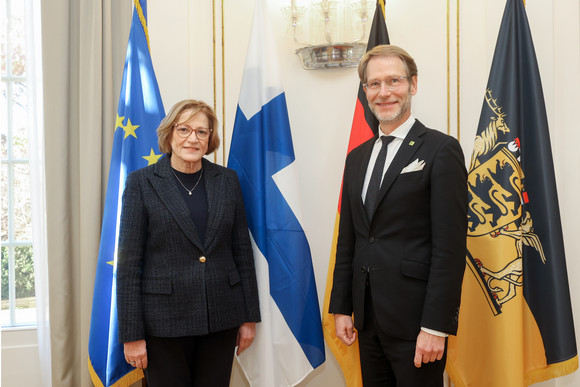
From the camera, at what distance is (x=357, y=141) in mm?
2312

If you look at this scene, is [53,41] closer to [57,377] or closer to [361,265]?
[57,377]

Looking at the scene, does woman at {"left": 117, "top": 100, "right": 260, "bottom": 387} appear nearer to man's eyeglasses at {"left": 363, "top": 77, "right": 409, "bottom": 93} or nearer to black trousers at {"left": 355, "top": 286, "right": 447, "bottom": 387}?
black trousers at {"left": 355, "top": 286, "right": 447, "bottom": 387}

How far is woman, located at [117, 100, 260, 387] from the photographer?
175 centimetres

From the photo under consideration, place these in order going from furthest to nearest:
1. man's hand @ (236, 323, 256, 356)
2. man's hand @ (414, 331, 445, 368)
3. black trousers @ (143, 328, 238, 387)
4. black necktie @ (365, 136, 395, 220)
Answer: man's hand @ (236, 323, 256, 356) < black trousers @ (143, 328, 238, 387) < black necktie @ (365, 136, 395, 220) < man's hand @ (414, 331, 445, 368)

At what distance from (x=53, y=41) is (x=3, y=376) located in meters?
1.82

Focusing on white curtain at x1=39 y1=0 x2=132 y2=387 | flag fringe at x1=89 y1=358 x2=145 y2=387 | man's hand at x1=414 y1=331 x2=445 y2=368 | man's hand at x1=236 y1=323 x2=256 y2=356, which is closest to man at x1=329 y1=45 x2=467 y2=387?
man's hand at x1=414 y1=331 x2=445 y2=368

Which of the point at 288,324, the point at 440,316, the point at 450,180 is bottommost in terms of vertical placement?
the point at 288,324

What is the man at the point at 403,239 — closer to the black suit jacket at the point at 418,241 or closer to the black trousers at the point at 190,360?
the black suit jacket at the point at 418,241

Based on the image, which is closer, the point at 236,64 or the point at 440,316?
the point at 440,316

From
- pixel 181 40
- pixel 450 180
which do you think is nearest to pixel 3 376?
pixel 181 40

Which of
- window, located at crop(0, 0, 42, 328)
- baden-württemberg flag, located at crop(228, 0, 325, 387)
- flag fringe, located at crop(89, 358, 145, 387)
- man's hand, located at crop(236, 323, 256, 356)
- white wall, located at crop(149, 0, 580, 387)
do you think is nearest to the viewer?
man's hand, located at crop(236, 323, 256, 356)

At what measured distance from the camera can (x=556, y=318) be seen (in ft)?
6.73

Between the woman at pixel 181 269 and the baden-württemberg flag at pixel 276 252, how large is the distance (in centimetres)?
30

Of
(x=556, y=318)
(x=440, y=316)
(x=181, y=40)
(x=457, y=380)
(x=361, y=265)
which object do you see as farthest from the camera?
(x=181, y=40)
